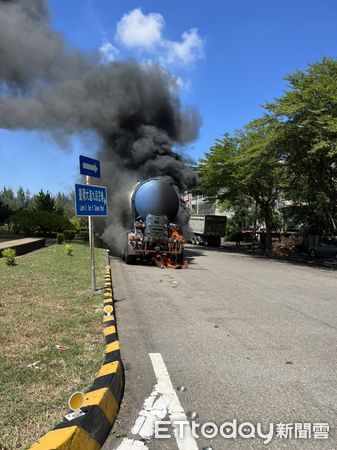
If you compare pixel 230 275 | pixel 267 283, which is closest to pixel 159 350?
pixel 267 283

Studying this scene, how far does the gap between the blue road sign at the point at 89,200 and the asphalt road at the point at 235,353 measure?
1863mm

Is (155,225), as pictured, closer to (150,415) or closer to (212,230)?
(150,415)

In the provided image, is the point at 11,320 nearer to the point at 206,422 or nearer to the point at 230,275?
the point at 206,422

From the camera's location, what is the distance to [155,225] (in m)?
15.7

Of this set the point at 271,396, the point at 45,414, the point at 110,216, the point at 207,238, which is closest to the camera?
the point at 45,414

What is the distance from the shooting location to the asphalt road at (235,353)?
3768mm

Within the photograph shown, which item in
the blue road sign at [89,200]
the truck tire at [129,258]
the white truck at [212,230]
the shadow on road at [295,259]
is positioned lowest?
the shadow on road at [295,259]

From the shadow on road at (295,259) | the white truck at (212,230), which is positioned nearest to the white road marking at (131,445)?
the shadow on road at (295,259)

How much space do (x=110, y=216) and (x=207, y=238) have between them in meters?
20.2

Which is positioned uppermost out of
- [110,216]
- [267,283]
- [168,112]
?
[168,112]

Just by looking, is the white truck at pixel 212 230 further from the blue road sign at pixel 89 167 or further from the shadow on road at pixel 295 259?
the blue road sign at pixel 89 167

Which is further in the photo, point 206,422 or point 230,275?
point 230,275

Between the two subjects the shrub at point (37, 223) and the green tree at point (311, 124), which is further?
the shrub at point (37, 223)

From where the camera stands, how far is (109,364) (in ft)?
14.4
